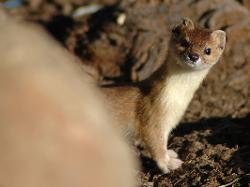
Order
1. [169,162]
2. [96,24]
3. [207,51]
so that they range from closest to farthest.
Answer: [169,162] < [207,51] < [96,24]

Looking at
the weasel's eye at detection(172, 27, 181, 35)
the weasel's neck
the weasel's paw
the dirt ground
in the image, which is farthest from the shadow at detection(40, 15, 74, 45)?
the weasel's paw

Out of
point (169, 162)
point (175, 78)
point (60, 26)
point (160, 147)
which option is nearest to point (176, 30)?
point (175, 78)

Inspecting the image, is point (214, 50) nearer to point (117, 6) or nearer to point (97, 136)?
point (117, 6)

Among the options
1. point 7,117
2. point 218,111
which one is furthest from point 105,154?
point 218,111

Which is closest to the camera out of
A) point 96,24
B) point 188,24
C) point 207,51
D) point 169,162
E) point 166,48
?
point 169,162

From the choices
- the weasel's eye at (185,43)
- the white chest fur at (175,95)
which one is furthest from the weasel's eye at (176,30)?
the white chest fur at (175,95)

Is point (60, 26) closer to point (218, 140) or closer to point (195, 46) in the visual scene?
point (195, 46)

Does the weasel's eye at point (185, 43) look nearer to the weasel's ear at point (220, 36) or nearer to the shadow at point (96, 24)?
the weasel's ear at point (220, 36)

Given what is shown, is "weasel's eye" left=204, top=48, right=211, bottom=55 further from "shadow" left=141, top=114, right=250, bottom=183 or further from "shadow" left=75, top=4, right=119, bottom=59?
"shadow" left=75, top=4, right=119, bottom=59
